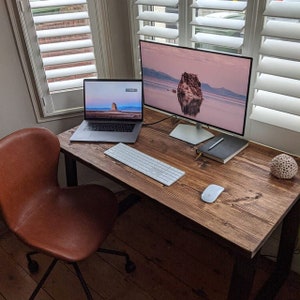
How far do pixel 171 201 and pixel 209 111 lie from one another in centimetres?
50

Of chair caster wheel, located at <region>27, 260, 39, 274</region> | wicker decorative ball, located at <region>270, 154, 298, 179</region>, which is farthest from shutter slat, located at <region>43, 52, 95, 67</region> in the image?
wicker decorative ball, located at <region>270, 154, 298, 179</region>

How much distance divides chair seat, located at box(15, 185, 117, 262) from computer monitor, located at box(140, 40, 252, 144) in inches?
20.3

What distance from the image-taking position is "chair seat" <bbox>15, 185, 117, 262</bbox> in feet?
4.47

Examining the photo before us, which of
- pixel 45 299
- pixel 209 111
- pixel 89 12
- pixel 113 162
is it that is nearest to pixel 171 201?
pixel 113 162

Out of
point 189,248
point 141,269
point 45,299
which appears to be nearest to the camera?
point 45,299

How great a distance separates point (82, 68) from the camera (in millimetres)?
1913

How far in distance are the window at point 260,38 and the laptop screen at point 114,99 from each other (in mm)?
366

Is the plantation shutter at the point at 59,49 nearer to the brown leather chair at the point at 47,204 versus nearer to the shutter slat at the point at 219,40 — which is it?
the brown leather chair at the point at 47,204

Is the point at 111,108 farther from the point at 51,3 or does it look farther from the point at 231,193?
the point at 231,193

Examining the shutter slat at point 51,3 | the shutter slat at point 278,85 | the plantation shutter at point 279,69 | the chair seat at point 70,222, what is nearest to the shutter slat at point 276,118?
the plantation shutter at point 279,69

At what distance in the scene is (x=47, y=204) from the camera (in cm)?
161

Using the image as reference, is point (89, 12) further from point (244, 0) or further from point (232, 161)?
point (232, 161)

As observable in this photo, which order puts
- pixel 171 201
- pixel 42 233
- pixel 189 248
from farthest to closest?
pixel 189 248, pixel 42 233, pixel 171 201

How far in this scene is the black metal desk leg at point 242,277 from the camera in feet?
3.59
